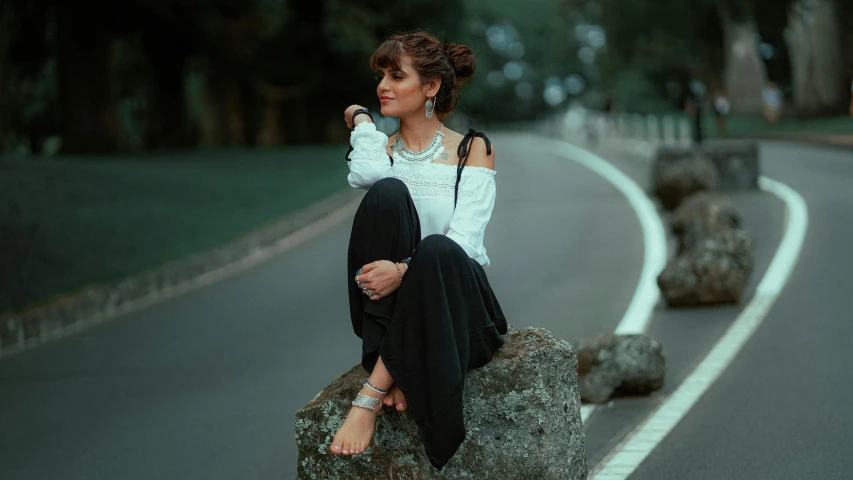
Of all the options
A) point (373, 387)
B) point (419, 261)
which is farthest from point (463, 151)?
point (373, 387)

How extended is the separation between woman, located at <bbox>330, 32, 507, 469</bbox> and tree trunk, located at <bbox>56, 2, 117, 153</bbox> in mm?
24953

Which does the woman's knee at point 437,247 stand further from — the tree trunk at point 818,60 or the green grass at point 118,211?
the tree trunk at point 818,60

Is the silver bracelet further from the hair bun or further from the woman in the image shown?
the hair bun

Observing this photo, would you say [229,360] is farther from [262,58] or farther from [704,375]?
[262,58]

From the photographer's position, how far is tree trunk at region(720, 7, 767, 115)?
56.2 meters

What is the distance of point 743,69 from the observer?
56.7 meters

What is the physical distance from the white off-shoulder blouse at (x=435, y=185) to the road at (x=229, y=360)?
236 centimetres

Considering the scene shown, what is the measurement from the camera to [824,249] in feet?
47.3

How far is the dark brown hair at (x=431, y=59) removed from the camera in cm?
498

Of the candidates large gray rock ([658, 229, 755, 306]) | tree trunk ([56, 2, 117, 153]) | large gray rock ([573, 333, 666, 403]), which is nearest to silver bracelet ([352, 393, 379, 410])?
large gray rock ([573, 333, 666, 403])

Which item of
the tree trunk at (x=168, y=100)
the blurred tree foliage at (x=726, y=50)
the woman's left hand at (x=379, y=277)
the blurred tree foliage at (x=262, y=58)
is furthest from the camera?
the blurred tree foliage at (x=726, y=50)

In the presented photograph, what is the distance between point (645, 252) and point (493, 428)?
1101 cm

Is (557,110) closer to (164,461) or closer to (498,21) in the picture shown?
(498,21)

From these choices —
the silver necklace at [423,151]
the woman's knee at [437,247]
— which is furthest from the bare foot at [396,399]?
the silver necklace at [423,151]
